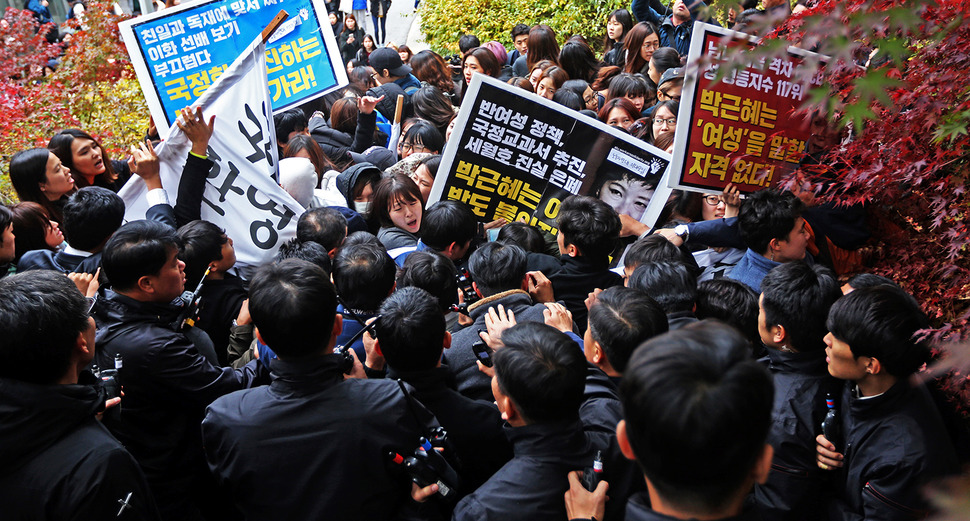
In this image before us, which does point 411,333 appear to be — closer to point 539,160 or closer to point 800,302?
point 800,302

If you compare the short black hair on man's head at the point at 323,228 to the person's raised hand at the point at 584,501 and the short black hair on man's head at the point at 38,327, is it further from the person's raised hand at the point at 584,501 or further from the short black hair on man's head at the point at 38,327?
the person's raised hand at the point at 584,501

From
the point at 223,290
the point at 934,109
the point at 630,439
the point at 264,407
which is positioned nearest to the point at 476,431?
the point at 264,407

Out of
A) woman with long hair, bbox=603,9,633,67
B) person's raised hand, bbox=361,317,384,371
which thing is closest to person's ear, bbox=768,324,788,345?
person's raised hand, bbox=361,317,384,371

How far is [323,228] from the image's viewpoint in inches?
185

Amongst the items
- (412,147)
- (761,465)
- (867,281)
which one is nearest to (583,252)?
(867,281)

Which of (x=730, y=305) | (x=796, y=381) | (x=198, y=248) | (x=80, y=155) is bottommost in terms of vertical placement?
(x=796, y=381)

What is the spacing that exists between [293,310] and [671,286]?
180 cm

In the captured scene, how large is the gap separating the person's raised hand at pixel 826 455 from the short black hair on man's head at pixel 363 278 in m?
2.09

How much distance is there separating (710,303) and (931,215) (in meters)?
1.25

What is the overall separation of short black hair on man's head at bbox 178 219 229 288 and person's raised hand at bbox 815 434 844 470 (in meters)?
3.22

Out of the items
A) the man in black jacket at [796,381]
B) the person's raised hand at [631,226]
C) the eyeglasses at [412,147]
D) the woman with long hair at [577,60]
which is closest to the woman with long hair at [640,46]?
the woman with long hair at [577,60]

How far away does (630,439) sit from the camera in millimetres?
1821

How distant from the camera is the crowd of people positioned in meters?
2.31

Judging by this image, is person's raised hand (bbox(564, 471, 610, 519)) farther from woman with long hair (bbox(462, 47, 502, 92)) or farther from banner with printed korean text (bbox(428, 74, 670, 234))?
woman with long hair (bbox(462, 47, 502, 92))
